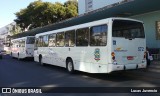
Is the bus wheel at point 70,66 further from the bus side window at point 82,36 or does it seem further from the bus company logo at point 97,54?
the bus company logo at point 97,54

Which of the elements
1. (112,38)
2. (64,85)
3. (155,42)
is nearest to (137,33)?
(112,38)

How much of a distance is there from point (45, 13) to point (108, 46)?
3687 cm

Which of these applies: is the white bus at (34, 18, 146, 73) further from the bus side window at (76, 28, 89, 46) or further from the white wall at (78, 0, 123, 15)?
the white wall at (78, 0, 123, 15)

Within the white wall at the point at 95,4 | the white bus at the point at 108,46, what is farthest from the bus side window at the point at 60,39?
the white wall at the point at 95,4

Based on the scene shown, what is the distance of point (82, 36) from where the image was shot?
13.5 m

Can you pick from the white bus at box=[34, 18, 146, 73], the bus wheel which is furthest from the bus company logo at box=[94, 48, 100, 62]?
the bus wheel

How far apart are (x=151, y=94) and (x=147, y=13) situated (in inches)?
507

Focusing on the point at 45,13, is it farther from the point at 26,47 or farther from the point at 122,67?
the point at 122,67

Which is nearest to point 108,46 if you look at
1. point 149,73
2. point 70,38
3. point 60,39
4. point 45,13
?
point 149,73

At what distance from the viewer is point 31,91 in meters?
9.79

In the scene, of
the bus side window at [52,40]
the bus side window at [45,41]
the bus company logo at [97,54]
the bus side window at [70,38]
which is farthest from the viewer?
the bus side window at [45,41]

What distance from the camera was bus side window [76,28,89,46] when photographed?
13.1 meters

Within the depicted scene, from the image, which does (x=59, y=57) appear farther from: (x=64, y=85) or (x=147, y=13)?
(x=147, y=13)

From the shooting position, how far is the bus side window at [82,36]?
515 inches
